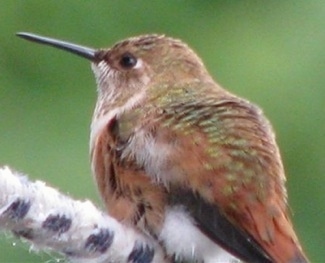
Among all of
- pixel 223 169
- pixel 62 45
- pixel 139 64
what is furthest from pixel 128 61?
pixel 223 169

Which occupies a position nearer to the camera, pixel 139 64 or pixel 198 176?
pixel 198 176

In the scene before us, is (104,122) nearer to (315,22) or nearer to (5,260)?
(5,260)

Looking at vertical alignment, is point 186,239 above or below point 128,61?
below

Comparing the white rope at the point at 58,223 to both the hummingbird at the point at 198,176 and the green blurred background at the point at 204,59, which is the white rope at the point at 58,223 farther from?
the green blurred background at the point at 204,59

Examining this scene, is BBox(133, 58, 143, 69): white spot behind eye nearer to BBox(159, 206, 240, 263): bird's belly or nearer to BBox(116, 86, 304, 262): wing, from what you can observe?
BBox(116, 86, 304, 262): wing

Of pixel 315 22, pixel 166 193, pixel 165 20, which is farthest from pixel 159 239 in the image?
pixel 165 20

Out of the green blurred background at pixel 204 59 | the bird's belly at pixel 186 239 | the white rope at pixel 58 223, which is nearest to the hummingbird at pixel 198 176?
the bird's belly at pixel 186 239

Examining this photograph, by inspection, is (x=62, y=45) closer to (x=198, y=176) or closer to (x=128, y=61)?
(x=128, y=61)

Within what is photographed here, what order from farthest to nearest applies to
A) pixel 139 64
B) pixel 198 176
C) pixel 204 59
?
pixel 204 59
pixel 139 64
pixel 198 176
